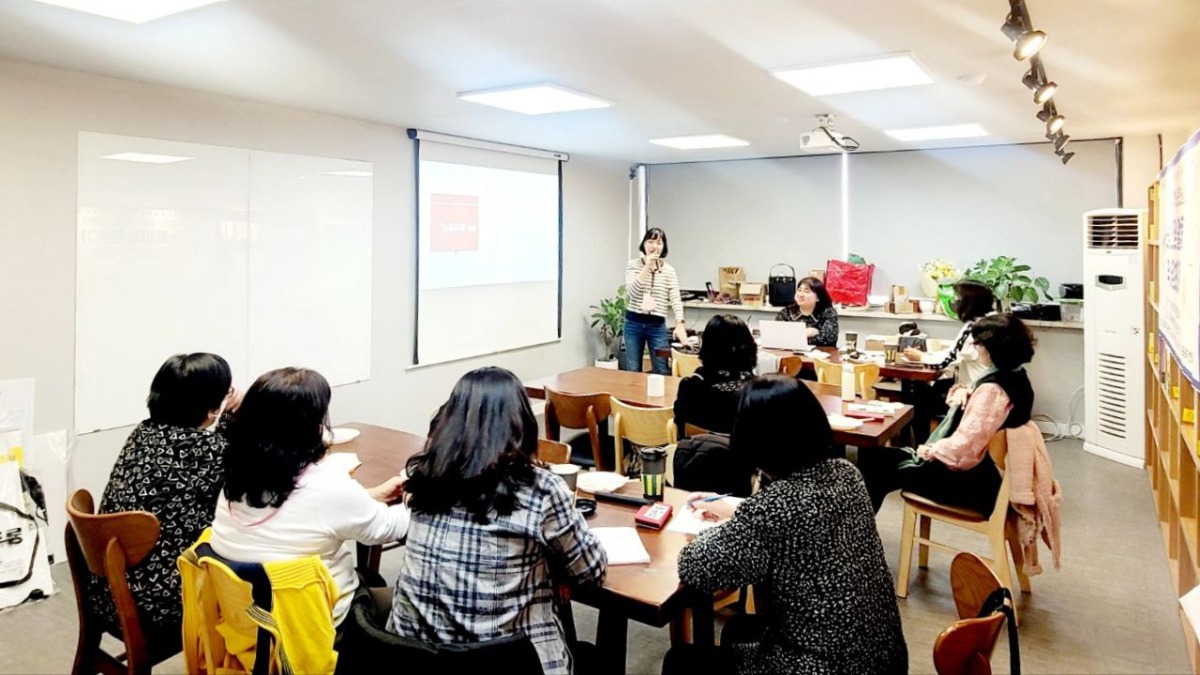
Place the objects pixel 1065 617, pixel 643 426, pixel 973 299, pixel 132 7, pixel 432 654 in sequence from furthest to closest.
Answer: pixel 973 299 → pixel 643 426 → pixel 1065 617 → pixel 132 7 → pixel 432 654

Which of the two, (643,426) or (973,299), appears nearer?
(643,426)

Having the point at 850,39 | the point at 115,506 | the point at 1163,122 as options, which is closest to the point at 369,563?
the point at 115,506

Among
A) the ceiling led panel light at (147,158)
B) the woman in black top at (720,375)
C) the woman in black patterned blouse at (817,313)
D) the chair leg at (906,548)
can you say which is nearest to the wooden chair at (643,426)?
the woman in black top at (720,375)

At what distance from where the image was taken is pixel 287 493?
188cm

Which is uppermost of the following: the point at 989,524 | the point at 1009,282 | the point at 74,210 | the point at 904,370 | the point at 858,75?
the point at 858,75

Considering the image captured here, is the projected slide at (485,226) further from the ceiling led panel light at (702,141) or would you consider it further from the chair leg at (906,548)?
the chair leg at (906,548)

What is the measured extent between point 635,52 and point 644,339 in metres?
3.28

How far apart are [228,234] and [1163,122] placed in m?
6.23

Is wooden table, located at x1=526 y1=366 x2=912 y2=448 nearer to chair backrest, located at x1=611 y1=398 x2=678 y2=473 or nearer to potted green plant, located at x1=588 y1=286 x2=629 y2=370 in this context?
chair backrest, located at x1=611 y1=398 x2=678 y2=473

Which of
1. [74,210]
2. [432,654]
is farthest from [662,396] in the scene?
[74,210]

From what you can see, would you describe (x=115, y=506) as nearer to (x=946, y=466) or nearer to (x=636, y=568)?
(x=636, y=568)

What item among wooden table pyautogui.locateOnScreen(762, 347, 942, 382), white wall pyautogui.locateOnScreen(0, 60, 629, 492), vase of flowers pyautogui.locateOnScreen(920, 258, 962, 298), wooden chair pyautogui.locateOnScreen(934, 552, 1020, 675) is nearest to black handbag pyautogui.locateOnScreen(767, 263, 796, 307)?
vase of flowers pyautogui.locateOnScreen(920, 258, 962, 298)

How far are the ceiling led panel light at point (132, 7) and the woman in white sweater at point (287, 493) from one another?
5.11 ft

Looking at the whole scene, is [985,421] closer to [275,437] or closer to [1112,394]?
[275,437]
